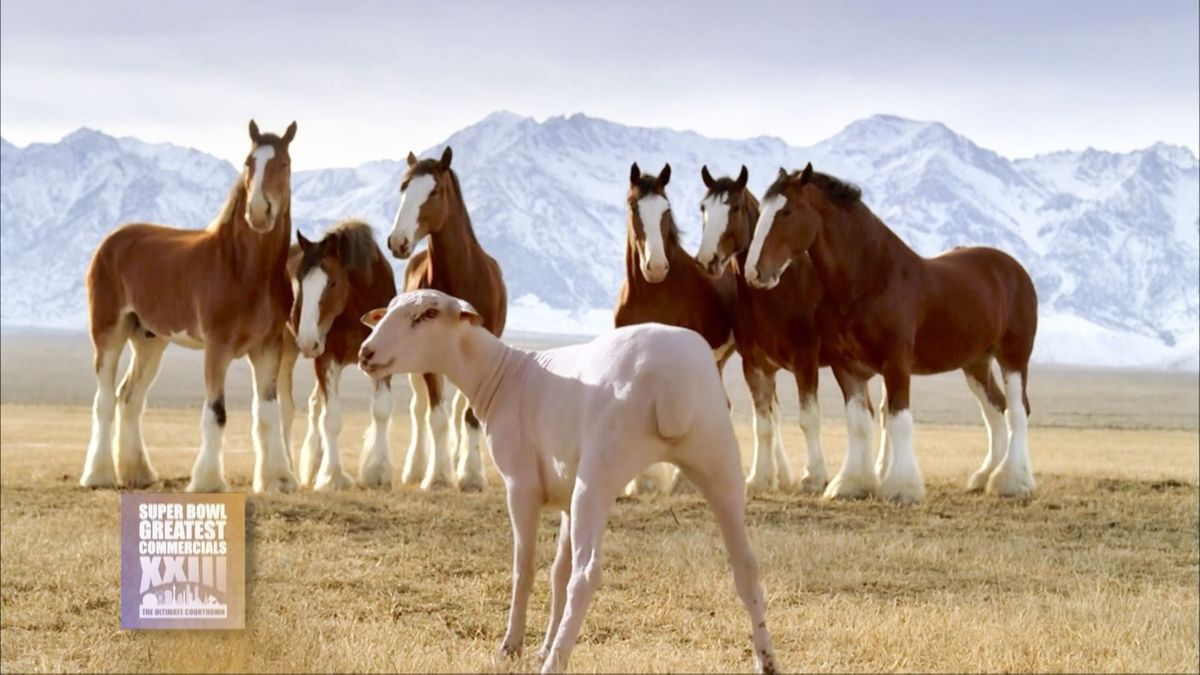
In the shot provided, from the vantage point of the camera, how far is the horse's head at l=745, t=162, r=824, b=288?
12539mm

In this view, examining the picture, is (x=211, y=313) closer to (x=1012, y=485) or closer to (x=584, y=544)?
(x=1012, y=485)

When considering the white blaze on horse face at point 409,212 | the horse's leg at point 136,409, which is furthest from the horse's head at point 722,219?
the horse's leg at point 136,409

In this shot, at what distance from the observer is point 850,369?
1455 cm

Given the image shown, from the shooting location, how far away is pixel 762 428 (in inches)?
610

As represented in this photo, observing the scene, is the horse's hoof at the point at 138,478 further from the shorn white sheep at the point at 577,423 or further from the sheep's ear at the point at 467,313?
the sheep's ear at the point at 467,313

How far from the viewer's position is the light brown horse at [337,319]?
1349cm

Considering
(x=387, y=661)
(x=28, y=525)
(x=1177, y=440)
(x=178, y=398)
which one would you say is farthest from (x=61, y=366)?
(x=387, y=661)

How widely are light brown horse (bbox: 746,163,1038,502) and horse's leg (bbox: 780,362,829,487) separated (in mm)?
314

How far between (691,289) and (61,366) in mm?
109577

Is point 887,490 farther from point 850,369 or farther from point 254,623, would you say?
point 254,623

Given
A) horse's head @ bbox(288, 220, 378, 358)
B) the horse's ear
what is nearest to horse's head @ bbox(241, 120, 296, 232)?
horse's head @ bbox(288, 220, 378, 358)

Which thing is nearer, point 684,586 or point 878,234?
point 684,586

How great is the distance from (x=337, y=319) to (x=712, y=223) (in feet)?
15.8

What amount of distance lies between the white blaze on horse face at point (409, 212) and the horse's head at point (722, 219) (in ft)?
8.70
